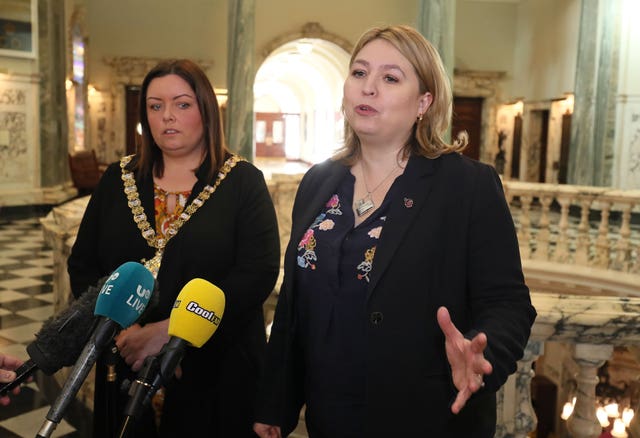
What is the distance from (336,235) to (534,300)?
3.35ft

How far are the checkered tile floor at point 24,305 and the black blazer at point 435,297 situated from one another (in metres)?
2.91

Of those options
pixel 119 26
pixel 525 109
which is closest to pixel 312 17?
pixel 119 26

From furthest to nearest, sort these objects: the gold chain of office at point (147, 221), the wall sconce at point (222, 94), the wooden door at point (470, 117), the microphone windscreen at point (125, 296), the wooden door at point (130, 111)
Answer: the wooden door at point (470, 117), the wall sconce at point (222, 94), the wooden door at point (130, 111), the gold chain of office at point (147, 221), the microphone windscreen at point (125, 296)

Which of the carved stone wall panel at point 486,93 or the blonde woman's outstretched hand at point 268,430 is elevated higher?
the carved stone wall panel at point 486,93

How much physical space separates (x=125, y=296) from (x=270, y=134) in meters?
43.8

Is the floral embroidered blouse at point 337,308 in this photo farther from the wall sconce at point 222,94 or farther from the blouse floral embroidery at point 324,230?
the wall sconce at point 222,94

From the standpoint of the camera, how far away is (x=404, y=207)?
6.23 feet

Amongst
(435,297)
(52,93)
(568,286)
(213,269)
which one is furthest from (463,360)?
(52,93)

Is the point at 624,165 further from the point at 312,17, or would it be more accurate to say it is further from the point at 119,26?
the point at 119,26

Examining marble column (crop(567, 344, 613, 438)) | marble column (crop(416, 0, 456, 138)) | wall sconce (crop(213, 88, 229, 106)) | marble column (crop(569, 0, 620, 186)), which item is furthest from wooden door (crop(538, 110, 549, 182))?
marble column (crop(567, 344, 613, 438))

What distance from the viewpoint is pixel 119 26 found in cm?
2053

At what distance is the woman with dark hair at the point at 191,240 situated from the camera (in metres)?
2.51

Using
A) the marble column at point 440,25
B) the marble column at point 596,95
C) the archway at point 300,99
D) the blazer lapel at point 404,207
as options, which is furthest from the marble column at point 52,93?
the blazer lapel at point 404,207

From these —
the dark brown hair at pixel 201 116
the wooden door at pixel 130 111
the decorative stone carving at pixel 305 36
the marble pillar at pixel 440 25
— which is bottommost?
the dark brown hair at pixel 201 116
